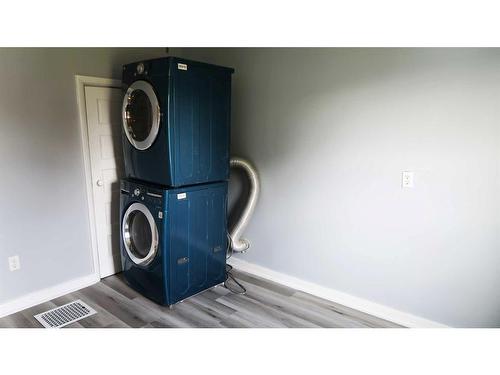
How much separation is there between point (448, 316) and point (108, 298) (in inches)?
95.5

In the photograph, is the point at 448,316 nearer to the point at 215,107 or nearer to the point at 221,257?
the point at 221,257

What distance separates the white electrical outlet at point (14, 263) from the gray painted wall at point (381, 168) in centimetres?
185

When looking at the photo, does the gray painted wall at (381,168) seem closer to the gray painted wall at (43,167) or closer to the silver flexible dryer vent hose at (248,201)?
the silver flexible dryer vent hose at (248,201)

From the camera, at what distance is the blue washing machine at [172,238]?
2324mm

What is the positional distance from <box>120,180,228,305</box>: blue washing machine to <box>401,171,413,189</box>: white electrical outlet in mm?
1318

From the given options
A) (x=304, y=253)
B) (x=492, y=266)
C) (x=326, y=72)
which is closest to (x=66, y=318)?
(x=304, y=253)

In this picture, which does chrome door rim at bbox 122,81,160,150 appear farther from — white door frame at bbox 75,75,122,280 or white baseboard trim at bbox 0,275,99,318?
white baseboard trim at bbox 0,275,99,318

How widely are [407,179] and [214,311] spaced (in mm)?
1641

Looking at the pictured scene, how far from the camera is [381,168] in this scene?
2213 millimetres

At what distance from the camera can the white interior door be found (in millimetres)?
2648

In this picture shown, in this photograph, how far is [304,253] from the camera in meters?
2.70

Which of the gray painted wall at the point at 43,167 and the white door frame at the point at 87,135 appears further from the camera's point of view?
the white door frame at the point at 87,135

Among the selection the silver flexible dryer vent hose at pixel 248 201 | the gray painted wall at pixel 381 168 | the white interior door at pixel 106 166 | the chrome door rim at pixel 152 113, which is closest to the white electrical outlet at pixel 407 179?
the gray painted wall at pixel 381 168

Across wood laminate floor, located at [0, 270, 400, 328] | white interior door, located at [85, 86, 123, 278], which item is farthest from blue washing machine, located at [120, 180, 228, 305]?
white interior door, located at [85, 86, 123, 278]
